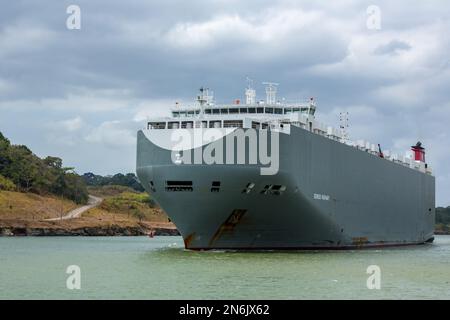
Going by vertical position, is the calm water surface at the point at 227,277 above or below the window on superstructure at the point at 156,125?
below

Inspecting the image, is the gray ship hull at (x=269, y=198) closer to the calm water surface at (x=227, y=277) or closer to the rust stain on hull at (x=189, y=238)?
the rust stain on hull at (x=189, y=238)

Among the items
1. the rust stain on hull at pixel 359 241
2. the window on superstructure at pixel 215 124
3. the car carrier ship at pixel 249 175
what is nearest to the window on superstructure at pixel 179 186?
the car carrier ship at pixel 249 175

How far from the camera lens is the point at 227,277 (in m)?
26.8

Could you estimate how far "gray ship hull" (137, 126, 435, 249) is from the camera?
3500 centimetres

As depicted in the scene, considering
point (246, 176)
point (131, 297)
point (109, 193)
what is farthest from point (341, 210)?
point (109, 193)

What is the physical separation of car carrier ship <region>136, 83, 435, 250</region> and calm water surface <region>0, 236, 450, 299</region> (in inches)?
54.0

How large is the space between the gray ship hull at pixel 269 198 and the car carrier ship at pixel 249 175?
0.16 ft

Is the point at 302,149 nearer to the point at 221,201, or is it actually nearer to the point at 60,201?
the point at 221,201

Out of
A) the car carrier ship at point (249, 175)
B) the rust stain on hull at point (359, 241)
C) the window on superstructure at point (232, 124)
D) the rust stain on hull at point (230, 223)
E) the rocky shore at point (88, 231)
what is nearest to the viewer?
the car carrier ship at point (249, 175)

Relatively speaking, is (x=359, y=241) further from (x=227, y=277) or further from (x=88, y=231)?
(x=88, y=231)

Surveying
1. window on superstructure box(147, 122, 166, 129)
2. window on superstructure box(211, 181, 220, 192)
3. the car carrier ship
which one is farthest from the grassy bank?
window on superstructure box(211, 181, 220, 192)

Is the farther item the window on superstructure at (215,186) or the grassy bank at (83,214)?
the grassy bank at (83,214)

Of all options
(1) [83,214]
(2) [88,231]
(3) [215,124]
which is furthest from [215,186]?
(1) [83,214]

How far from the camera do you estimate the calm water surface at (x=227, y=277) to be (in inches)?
917
